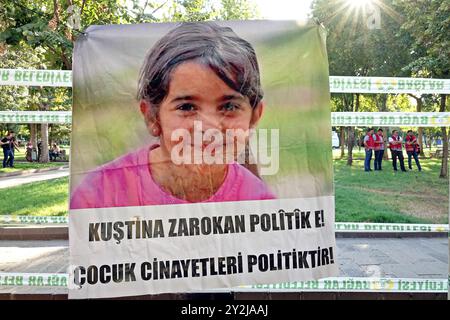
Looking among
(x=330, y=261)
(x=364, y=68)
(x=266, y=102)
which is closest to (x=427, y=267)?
(x=330, y=261)

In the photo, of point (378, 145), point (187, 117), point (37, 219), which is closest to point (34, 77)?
point (187, 117)

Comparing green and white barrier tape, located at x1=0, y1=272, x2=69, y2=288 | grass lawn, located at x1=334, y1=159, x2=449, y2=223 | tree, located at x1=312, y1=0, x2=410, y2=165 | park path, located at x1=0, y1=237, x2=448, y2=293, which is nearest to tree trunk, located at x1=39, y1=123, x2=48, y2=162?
park path, located at x1=0, y1=237, x2=448, y2=293

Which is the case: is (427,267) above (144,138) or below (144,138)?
below

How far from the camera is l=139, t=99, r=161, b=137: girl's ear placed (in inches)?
105

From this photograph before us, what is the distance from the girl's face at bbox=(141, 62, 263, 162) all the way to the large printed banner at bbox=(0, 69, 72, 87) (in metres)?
0.87

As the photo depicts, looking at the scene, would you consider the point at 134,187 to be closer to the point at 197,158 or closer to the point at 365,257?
the point at 197,158

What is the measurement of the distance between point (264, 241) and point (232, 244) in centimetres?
24

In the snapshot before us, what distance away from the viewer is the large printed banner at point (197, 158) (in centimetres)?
262

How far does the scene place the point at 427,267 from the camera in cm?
465

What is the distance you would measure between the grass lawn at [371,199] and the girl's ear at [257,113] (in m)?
5.22

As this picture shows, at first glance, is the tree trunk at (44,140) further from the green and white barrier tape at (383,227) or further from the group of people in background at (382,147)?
the green and white barrier tape at (383,227)

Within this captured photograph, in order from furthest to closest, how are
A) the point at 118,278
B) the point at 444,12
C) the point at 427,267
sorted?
the point at 444,12 < the point at 427,267 < the point at 118,278

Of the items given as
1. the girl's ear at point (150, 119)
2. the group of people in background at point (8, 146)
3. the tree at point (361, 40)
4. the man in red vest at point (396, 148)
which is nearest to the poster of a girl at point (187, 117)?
the girl's ear at point (150, 119)
